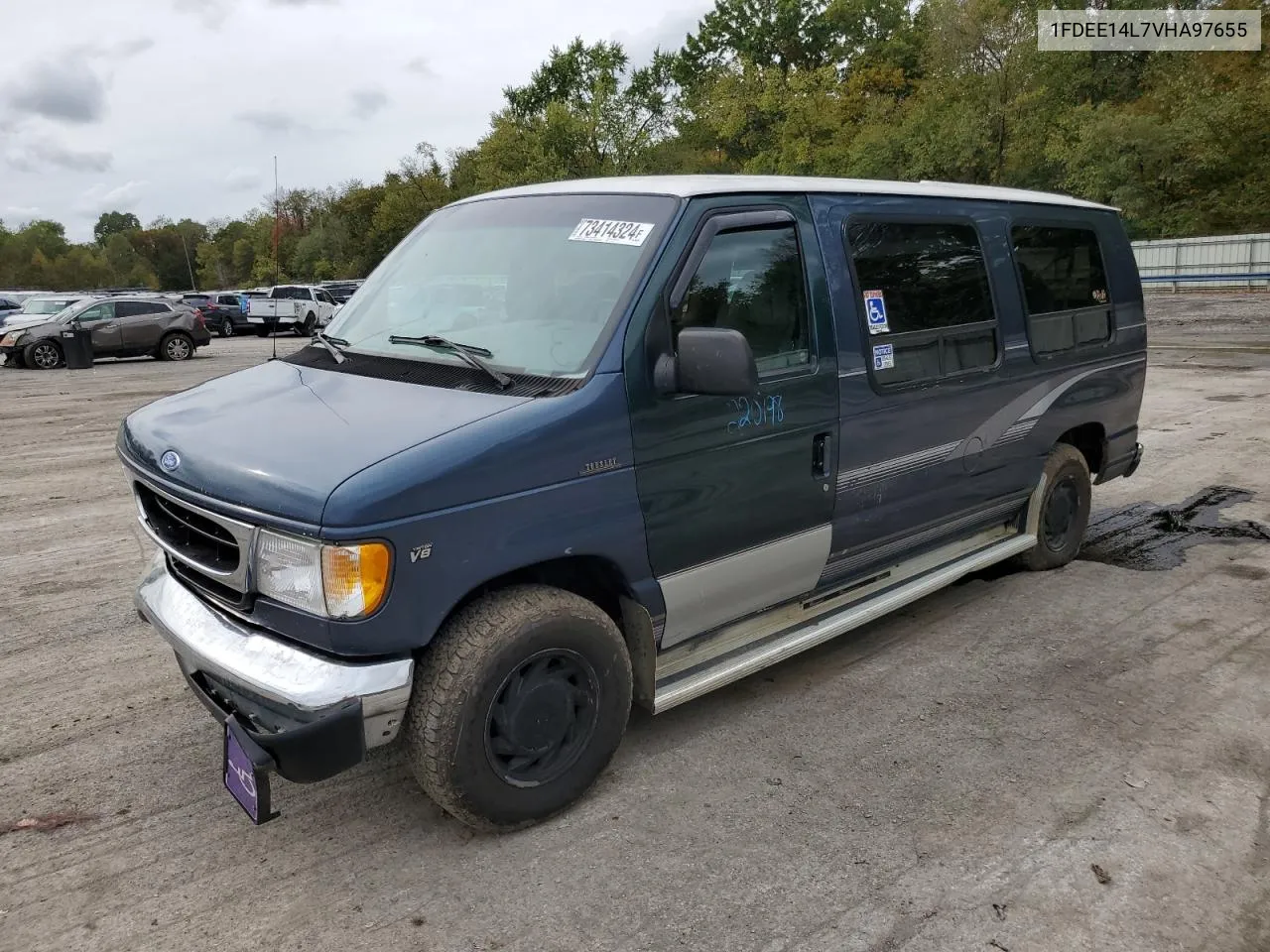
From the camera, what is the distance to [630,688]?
3.34 metres

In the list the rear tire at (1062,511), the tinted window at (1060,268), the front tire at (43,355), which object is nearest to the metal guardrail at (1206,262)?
the tinted window at (1060,268)

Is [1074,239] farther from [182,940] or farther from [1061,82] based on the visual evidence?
[1061,82]

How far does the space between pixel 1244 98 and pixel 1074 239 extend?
38660mm

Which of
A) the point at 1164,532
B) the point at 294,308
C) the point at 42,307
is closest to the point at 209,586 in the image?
the point at 1164,532

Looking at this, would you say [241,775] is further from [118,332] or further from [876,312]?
[118,332]

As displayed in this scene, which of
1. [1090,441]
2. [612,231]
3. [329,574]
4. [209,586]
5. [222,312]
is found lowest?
[1090,441]

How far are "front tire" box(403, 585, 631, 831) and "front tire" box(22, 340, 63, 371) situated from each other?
2260cm

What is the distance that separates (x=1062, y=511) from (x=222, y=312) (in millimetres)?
34253

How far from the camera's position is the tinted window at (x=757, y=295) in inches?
137

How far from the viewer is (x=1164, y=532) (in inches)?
256

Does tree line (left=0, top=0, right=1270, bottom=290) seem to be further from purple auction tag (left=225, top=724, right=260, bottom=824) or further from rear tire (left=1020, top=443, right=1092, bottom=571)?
purple auction tag (left=225, top=724, right=260, bottom=824)

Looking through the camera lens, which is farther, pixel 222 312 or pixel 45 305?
pixel 222 312

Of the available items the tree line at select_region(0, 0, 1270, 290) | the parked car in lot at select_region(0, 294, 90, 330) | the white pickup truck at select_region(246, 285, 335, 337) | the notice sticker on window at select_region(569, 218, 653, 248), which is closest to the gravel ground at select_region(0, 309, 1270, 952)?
the notice sticker on window at select_region(569, 218, 653, 248)

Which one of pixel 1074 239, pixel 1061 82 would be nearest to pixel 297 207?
pixel 1061 82
